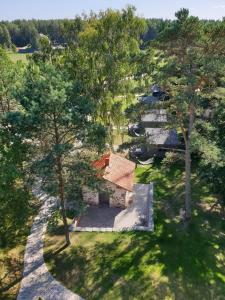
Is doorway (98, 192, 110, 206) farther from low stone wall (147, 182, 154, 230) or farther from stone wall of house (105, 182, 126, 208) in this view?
low stone wall (147, 182, 154, 230)

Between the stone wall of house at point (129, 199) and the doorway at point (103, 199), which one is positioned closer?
the stone wall of house at point (129, 199)

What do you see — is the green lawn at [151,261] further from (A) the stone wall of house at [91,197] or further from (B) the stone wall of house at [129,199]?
(A) the stone wall of house at [91,197]

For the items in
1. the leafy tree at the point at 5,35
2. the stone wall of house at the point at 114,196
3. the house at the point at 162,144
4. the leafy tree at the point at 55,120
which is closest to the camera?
the leafy tree at the point at 55,120

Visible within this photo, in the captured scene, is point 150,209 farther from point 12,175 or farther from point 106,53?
point 106,53

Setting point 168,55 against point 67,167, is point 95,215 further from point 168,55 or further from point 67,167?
point 168,55

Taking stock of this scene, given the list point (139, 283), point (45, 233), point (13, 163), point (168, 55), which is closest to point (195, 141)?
point (168, 55)

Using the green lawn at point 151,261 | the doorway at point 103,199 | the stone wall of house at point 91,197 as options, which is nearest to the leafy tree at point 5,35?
the stone wall of house at point 91,197

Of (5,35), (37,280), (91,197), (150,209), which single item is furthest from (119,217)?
(5,35)
